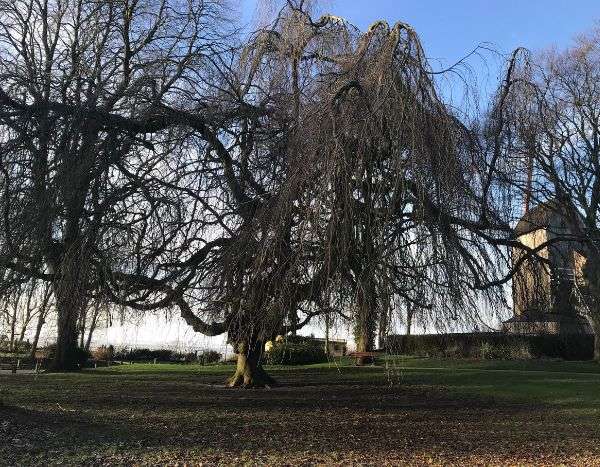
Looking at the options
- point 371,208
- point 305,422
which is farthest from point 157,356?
point 371,208

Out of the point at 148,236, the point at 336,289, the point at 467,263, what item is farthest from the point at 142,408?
the point at 467,263

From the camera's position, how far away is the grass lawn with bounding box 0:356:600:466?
738 centimetres

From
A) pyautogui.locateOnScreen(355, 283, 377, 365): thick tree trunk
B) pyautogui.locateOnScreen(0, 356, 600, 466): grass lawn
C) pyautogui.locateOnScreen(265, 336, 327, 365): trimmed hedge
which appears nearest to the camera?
pyautogui.locateOnScreen(355, 283, 377, 365): thick tree trunk

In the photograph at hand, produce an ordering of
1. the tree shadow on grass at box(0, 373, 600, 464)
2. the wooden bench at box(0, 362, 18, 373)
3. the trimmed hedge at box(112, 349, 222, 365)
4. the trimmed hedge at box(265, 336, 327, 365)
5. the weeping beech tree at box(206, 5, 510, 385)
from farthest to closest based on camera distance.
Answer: the trimmed hedge at box(112, 349, 222, 365) < the trimmed hedge at box(265, 336, 327, 365) < the wooden bench at box(0, 362, 18, 373) < the tree shadow on grass at box(0, 373, 600, 464) < the weeping beech tree at box(206, 5, 510, 385)

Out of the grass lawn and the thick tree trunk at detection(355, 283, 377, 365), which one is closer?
the thick tree trunk at detection(355, 283, 377, 365)

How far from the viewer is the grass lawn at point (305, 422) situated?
738 centimetres

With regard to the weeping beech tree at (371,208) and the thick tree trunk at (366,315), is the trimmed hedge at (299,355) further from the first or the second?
the thick tree trunk at (366,315)

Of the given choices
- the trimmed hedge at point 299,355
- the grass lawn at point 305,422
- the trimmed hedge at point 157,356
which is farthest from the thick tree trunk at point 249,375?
the trimmed hedge at point 157,356

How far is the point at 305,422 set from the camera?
10164mm

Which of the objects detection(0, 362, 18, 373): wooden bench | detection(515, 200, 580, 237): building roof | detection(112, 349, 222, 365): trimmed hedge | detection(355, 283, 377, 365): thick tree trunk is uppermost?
detection(515, 200, 580, 237): building roof

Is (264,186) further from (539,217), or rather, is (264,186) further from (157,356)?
(157,356)

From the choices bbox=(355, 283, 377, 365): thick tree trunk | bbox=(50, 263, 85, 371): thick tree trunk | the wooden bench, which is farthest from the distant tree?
the wooden bench

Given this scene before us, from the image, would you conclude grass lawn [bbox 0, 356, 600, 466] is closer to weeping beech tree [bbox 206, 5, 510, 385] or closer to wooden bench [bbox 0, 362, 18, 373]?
weeping beech tree [bbox 206, 5, 510, 385]

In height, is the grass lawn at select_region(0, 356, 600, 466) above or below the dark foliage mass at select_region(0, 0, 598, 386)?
below
